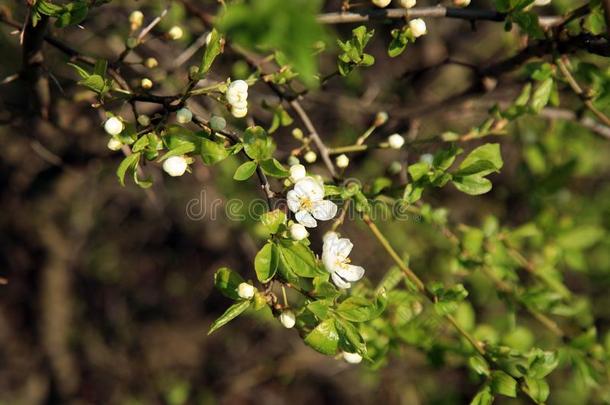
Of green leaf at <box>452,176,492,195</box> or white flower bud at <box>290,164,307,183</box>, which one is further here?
green leaf at <box>452,176,492,195</box>

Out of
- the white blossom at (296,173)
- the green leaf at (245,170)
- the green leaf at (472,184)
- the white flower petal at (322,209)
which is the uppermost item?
the green leaf at (245,170)

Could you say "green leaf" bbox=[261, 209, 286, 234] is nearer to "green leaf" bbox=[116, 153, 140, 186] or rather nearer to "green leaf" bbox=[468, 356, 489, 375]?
"green leaf" bbox=[116, 153, 140, 186]

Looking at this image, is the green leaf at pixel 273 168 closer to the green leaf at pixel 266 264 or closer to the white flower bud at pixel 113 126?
the green leaf at pixel 266 264

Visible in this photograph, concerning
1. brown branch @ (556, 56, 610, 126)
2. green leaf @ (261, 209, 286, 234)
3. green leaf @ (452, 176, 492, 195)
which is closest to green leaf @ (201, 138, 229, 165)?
green leaf @ (261, 209, 286, 234)

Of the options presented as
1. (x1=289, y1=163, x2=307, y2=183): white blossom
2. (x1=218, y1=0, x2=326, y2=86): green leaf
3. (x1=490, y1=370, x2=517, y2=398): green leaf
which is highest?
(x1=218, y1=0, x2=326, y2=86): green leaf

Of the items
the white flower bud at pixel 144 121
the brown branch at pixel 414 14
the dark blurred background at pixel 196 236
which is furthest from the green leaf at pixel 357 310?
the dark blurred background at pixel 196 236

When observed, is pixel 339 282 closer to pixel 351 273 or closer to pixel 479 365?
pixel 351 273

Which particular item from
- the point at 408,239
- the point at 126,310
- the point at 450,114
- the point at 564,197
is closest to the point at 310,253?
the point at 450,114
